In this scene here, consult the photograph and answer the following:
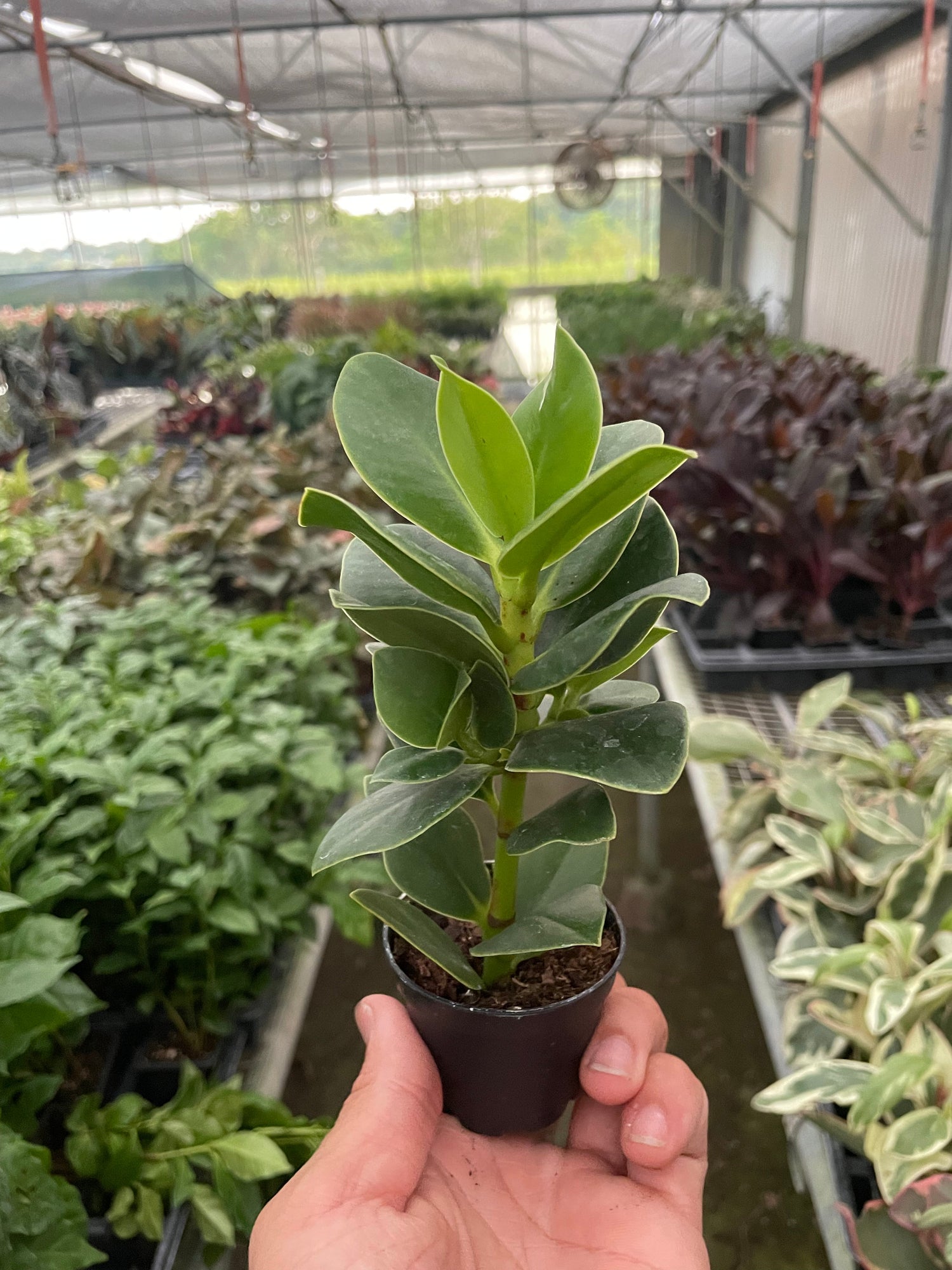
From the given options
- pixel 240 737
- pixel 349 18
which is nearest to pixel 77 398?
pixel 349 18

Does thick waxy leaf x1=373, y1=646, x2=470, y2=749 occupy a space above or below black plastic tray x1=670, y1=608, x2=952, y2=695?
above

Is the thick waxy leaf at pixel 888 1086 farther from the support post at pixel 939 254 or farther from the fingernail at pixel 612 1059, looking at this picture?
the support post at pixel 939 254

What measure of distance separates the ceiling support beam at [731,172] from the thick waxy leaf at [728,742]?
785 centimetres

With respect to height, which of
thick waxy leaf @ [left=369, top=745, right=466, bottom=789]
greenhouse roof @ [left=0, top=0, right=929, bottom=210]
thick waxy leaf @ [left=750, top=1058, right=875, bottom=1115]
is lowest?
thick waxy leaf @ [left=750, top=1058, right=875, bottom=1115]

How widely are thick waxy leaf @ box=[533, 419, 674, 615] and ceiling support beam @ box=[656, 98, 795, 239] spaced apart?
28.9 ft

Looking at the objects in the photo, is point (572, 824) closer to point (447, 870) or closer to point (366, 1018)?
point (447, 870)

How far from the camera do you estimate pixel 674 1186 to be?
0.80 m

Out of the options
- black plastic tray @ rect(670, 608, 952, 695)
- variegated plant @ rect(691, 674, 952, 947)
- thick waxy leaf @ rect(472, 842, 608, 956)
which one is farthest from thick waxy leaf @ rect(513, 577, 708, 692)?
black plastic tray @ rect(670, 608, 952, 695)

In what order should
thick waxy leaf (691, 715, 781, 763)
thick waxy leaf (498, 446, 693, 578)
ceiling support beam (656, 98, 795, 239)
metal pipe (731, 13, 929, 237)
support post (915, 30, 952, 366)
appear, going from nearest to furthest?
thick waxy leaf (498, 446, 693, 578) → thick waxy leaf (691, 715, 781, 763) → support post (915, 30, 952, 366) → metal pipe (731, 13, 929, 237) → ceiling support beam (656, 98, 795, 239)

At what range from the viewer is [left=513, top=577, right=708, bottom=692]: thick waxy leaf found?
0.49 metres

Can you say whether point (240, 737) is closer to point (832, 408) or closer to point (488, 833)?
point (488, 833)

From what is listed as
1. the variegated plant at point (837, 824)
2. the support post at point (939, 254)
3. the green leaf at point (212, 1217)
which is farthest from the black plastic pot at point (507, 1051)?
the support post at point (939, 254)

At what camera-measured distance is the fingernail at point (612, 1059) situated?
0.72 metres

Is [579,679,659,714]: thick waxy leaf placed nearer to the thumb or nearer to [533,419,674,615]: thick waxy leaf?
[533,419,674,615]: thick waxy leaf
